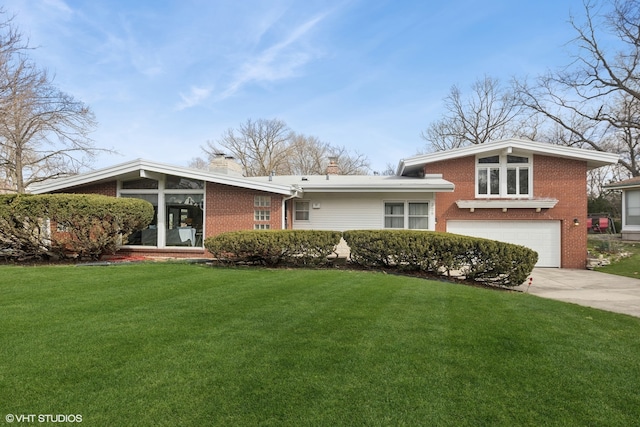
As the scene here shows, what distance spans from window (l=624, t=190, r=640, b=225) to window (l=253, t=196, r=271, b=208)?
22099 mm

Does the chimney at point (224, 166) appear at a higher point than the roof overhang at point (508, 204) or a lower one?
higher

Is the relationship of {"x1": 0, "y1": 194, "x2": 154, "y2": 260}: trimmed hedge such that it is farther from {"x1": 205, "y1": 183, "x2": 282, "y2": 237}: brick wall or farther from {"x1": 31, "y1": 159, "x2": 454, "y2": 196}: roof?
{"x1": 205, "y1": 183, "x2": 282, "y2": 237}: brick wall

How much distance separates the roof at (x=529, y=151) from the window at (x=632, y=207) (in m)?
10.5

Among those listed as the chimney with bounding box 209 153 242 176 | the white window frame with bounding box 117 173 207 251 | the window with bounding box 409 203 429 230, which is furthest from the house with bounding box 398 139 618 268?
the white window frame with bounding box 117 173 207 251

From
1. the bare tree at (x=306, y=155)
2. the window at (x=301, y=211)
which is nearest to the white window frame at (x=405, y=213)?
the window at (x=301, y=211)

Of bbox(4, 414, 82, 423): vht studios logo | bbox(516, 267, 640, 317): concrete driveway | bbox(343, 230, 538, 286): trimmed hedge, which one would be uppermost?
bbox(343, 230, 538, 286): trimmed hedge

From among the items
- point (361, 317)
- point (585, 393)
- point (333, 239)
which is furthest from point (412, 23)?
point (585, 393)

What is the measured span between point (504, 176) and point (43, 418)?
15.1m

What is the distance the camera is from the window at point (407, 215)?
526 inches

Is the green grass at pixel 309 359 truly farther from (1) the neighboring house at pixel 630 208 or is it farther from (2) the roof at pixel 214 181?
(1) the neighboring house at pixel 630 208

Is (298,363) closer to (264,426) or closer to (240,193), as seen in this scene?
(264,426)

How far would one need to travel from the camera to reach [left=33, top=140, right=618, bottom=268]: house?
40.8ft

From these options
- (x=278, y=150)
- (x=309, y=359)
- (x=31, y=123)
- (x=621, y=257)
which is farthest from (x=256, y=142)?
(x=309, y=359)

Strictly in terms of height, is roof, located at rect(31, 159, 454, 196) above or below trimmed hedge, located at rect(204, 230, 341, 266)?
above
